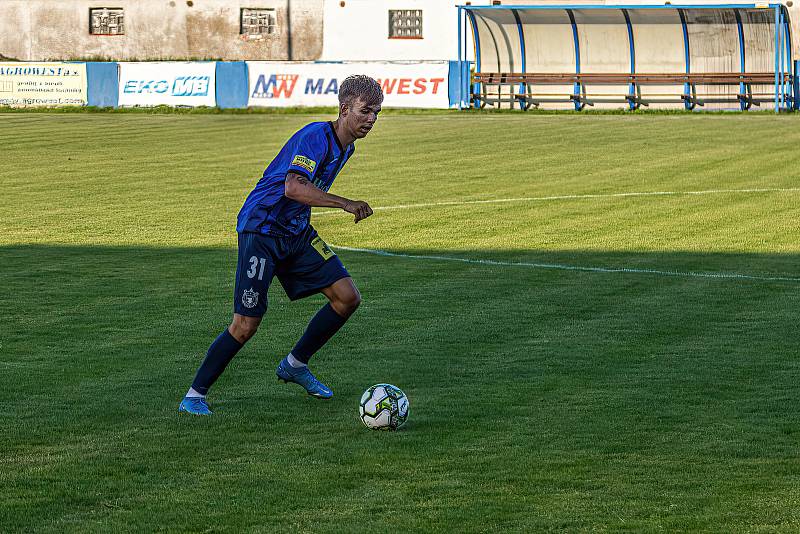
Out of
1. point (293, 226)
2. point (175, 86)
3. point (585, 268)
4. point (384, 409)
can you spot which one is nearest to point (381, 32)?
point (175, 86)

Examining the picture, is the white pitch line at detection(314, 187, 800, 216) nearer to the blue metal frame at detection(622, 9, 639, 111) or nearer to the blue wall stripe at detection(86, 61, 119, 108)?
the blue metal frame at detection(622, 9, 639, 111)

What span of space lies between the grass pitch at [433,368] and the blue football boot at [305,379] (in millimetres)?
129

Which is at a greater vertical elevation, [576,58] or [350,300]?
[576,58]

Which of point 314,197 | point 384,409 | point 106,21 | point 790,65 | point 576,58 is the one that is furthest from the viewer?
point 106,21

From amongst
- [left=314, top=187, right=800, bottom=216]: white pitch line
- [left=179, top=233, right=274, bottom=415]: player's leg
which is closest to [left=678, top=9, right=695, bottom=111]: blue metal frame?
[left=314, top=187, right=800, bottom=216]: white pitch line

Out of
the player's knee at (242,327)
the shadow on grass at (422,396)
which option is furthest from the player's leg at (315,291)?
the player's knee at (242,327)

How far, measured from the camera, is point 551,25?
4359 centimetres

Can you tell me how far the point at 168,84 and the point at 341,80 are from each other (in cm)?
541

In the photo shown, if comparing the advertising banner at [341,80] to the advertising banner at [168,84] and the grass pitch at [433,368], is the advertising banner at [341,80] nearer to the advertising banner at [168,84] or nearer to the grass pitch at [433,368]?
the advertising banner at [168,84]

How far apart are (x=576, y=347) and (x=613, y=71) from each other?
35.5m

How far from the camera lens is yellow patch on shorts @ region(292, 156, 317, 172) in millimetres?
7172

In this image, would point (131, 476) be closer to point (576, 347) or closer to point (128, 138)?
point (576, 347)

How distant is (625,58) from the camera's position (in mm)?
43281

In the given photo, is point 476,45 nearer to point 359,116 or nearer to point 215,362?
point 359,116
